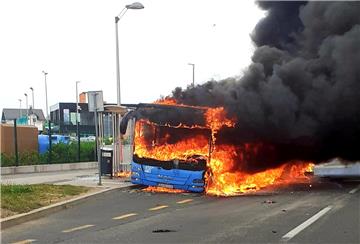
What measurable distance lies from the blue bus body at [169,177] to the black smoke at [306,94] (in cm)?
148

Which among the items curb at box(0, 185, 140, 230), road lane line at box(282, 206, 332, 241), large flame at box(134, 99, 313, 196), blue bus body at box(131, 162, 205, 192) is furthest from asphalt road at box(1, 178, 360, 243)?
large flame at box(134, 99, 313, 196)

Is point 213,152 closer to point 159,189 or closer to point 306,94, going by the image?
point 159,189

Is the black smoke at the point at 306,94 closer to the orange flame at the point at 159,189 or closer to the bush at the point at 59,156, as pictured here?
the orange flame at the point at 159,189

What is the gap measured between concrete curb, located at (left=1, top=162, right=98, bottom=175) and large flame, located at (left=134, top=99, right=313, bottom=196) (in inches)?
388

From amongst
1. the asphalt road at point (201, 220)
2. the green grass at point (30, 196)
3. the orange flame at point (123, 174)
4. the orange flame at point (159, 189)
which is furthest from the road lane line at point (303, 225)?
the orange flame at point (123, 174)

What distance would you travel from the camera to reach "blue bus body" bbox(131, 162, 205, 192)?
45.5 ft

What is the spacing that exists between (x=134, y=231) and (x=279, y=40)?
10167 millimetres

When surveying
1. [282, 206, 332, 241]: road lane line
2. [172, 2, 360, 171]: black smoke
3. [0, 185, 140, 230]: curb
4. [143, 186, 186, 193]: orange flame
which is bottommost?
[282, 206, 332, 241]: road lane line

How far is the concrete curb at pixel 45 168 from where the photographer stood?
2283 cm

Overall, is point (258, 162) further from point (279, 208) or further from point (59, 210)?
point (59, 210)

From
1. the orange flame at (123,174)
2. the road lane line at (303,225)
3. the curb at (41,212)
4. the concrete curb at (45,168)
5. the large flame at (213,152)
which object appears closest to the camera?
the road lane line at (303,225)

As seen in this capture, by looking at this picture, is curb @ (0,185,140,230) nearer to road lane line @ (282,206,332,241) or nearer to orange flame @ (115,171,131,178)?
orange flame @ (115,171,131,178)

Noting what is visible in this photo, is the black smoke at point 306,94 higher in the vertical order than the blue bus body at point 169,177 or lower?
higher

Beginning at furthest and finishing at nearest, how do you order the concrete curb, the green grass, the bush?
the bush
the concrete curb
the green grass
